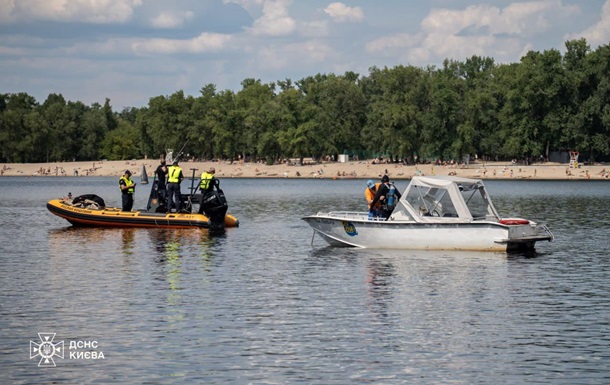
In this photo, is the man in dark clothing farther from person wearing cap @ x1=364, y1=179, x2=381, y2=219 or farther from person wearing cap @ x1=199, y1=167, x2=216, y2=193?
person wearing cap @ x1=364, y1=179, x2=381, y2=219

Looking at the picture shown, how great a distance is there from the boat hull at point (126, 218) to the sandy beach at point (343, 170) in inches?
2858

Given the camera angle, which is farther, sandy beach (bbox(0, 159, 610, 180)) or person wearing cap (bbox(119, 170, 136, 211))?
sandy beach (bbox(0, 159, 610, 180))

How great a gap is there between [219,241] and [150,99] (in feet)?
523

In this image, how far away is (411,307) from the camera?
24.3 metres

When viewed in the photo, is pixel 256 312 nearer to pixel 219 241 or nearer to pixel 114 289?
pixel 114 289

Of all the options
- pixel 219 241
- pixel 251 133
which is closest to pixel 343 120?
pixel 251 133

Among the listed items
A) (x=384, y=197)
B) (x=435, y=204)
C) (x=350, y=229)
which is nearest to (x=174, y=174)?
(x=350, y=229)

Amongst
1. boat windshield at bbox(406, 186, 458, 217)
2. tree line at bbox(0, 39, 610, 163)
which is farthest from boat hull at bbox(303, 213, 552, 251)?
tree line at bbox(0, 39, 610, 163)

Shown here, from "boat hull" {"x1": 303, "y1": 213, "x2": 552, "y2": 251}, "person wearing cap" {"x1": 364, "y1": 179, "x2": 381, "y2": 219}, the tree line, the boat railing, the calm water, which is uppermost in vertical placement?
the tree line

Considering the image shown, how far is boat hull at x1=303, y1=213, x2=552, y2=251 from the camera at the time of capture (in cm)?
3362

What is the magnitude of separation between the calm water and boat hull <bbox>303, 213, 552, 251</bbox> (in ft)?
1.39

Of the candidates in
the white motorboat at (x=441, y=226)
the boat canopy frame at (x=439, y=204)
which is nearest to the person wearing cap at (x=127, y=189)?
the white motorboat at (x=441, y=226)

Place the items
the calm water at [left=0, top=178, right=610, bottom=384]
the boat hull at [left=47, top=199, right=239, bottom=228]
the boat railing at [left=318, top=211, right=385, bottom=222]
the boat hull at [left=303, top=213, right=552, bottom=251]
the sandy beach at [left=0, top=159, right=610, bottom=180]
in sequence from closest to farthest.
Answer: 1. the calm water at [left=0, top=178, right=610, bottom=384]
2. the boat hull at [left=303, top=213, right=552, bottom=251]
3. the boat railing at [left=318, top=211, right=385, bottom=222]
4. the boat hull at [left=47, top=199, right=239, bottom=228]
5. the sandy beach at [left=0, top=159, right=610, bottom=180]

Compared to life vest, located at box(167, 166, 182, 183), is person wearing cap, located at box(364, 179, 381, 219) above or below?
below
